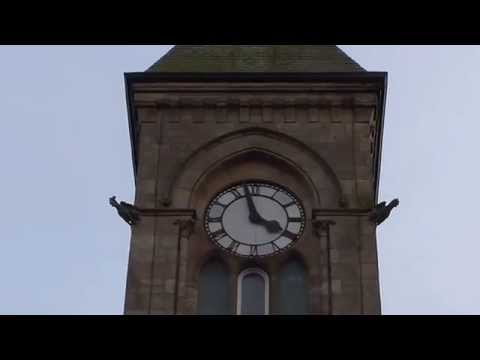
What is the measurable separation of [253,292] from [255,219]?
1.48 m

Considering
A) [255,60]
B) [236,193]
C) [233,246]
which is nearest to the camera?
[233,246]

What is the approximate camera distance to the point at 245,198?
25.0 metres

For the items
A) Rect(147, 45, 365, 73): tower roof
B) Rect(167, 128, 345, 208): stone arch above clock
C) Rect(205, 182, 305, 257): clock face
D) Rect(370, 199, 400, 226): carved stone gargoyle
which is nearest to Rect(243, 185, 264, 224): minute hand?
Rect(205, 182, 305, 257): clock face

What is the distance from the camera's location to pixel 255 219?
2438cm

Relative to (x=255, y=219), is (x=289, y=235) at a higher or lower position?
lower

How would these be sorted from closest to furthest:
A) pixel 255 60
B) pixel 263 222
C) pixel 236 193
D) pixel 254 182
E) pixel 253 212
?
pixel 263 222 < pixel 253 212 < pixel 236 193 < pixel 254 182 < pixel 255 60

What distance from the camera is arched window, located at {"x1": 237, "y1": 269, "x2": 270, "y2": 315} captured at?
2352cm

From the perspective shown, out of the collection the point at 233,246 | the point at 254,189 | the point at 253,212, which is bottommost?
the point at 233,246

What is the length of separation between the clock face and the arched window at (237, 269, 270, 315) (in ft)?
1.27

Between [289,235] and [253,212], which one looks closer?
[289,235]

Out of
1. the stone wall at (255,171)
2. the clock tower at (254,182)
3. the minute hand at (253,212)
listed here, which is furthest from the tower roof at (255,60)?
the minute hand at (253,212)

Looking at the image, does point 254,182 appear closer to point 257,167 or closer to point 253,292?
point 257,167

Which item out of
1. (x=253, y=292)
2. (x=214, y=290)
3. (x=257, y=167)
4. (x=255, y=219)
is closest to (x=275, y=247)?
(x=255, y=219)
